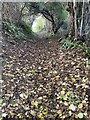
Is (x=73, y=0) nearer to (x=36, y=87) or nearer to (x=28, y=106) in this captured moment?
(x=36, y=87)

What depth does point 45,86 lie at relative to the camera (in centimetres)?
442

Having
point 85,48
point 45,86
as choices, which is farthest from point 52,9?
point 45,86

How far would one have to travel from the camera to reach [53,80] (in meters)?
4.64

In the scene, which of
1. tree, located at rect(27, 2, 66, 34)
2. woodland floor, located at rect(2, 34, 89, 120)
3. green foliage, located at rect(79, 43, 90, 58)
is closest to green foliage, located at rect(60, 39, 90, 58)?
green foliage, located at rect(79, 43, 90, 58)

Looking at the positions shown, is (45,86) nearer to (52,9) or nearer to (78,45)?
(78,45)

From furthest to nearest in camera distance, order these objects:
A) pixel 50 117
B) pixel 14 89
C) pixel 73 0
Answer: pixel 73 0
pixel 14 89
pixel 50 117

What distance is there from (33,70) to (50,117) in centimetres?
194

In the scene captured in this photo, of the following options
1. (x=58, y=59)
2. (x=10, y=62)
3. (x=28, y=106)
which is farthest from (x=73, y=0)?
(x=28, y=106)

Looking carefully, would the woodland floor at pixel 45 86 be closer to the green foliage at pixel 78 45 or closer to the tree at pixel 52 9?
the green foliage at pixel 78 45

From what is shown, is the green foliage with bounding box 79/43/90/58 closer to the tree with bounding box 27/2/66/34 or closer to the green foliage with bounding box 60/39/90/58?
the green foliage with bounding box 60/39/90/58

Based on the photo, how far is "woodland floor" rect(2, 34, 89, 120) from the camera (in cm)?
360

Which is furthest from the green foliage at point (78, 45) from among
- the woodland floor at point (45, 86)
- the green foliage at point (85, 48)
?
the woodland floor at point (45, 86)

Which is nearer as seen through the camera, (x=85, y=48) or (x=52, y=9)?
(x=85, y=48)

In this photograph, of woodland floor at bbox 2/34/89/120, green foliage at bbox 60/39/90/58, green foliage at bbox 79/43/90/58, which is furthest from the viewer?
green foliage at bbox 60/39/90/58
